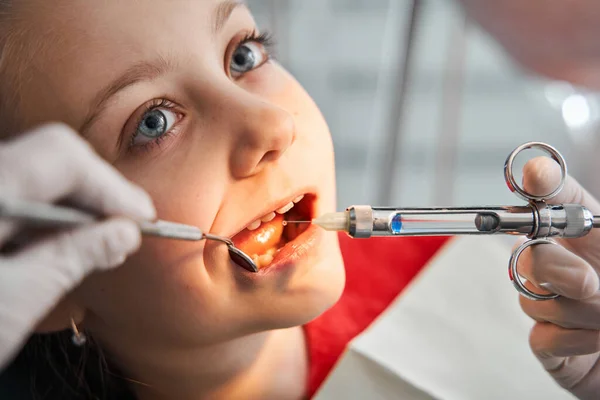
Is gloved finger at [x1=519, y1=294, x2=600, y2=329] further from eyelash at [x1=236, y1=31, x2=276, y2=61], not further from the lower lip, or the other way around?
eyelash at [x1=236, y1=31, x2=276, y2=61]

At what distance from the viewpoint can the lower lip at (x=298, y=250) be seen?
77cm

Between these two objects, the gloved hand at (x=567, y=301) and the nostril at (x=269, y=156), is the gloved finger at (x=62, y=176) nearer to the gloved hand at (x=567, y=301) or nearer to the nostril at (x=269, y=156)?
the nostril at (x=269, y=156)

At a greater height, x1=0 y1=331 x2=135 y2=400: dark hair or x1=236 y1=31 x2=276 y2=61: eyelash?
x1=236 y1=31 x2=276 y2=61: eyelash

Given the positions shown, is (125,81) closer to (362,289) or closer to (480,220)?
(480,220)

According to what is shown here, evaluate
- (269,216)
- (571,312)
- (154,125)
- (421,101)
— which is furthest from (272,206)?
(421,101)

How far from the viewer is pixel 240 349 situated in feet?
2.77

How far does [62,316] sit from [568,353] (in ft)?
1.94

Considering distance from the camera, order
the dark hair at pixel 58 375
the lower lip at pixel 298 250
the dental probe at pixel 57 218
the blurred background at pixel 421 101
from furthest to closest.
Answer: the blurred background at pixel 421 101, the dark hair at pixel 58 375, the lower lip at pixel 298 250, the dental probe at pixel 57 218

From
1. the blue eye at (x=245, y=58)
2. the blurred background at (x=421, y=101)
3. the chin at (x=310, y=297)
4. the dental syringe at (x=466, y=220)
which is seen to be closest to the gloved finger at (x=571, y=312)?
the dental syringe at (x=466, y=220)

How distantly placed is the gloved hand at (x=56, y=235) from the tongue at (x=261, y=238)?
0.77 feet

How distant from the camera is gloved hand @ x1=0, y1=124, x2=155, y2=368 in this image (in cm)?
51

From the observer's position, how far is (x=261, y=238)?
0.81 m

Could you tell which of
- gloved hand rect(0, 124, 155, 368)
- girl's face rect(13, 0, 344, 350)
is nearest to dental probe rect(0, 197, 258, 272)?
gloved hand rect(0, 124, 155, 368)

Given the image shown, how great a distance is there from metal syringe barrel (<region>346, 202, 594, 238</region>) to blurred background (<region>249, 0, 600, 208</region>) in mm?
828
